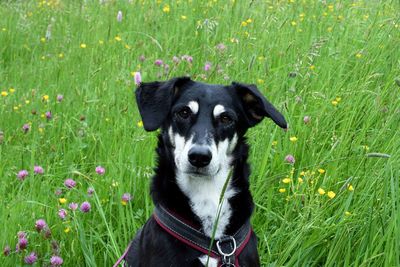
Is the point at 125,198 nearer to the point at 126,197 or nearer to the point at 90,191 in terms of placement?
the point at 126,197

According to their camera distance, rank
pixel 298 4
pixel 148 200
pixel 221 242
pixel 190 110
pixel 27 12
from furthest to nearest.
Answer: pixel 27 12 → pixel 298 4 → pixel 148 200 → pixel 190 110 → pixel 221 242

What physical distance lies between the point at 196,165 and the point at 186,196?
222 mm

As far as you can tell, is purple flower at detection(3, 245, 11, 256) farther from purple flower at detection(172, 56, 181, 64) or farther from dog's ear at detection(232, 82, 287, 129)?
purple flower at detection(172, 56, 181, 64)

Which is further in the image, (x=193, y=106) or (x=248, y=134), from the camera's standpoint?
(x=248, y=134)

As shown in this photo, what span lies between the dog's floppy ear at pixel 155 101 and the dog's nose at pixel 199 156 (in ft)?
0.83

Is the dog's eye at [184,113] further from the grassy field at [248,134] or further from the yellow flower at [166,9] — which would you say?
the yellow flower at [166,9]

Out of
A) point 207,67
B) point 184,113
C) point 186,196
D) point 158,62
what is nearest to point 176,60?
point 158,62

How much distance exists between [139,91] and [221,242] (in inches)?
33.1

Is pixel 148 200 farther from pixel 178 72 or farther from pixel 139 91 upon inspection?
pixel 178 72

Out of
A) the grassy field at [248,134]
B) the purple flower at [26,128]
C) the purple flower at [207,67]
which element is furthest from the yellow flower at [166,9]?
the purple flower at [26,128]

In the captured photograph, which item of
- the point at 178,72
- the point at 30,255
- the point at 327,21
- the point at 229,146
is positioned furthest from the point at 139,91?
the point at 327,21

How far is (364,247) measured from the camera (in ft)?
9.56

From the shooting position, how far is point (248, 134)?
153 inches

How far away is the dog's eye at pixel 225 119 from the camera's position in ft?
9.23
